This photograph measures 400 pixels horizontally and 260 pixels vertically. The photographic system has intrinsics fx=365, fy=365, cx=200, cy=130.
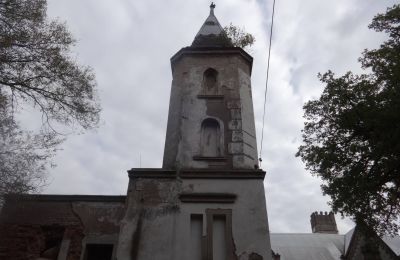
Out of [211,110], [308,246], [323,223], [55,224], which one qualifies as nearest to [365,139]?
[211,110]

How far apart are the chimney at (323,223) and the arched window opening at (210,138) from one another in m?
31.2

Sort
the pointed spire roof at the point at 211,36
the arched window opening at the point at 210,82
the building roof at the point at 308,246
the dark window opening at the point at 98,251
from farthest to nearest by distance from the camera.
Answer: the building roof at the point at 308,246 → the pointed spire roof at the point at 211,36 → the arched window opening at the point at 210,82 → the dark window opening at the point at 98,251

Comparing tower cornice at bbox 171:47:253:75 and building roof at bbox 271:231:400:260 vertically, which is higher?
tower cornice at bbox 171:47:253:75

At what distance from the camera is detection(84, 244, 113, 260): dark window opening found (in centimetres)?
1127

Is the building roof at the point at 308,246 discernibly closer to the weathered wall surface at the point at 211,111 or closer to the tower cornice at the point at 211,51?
the weathered wall surface at the point at 211,111

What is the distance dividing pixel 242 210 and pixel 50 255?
20.6ft

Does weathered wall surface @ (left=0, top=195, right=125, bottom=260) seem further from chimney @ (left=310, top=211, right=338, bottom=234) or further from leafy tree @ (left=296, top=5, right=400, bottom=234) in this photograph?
chimney @ (left=310, top=211, right=338, bottom=234)

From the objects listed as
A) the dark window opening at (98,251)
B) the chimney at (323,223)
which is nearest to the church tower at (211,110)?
the dark window opening at (98,251)

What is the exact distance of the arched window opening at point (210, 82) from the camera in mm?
13648

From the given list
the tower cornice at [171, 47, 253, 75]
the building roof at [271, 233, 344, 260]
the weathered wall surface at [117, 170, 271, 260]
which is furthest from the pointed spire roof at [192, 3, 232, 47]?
the building roof at [271, 233, 344, 260]

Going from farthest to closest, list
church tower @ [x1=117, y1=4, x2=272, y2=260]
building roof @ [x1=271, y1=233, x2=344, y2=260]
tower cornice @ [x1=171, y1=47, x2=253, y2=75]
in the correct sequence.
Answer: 1. building roof @ [x1=271, y1=233, x2=344, y2=260]
2. tower cornice @ [x1=171, y1=47, x2=253, y2=75]
3. church tower @ [x1=117, y1=4, x2=272, y2=260]

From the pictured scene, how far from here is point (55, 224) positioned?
11750 mm

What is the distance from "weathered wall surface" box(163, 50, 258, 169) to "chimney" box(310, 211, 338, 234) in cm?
2994

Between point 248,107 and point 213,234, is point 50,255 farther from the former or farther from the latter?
point 248,107
